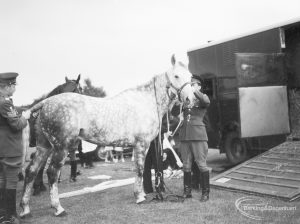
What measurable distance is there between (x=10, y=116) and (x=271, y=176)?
14.8 ft

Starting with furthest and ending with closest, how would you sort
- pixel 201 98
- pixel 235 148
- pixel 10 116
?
pixel 235 148 < pixel 201 98 < pixel 10 116

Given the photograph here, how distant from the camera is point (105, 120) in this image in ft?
16.9

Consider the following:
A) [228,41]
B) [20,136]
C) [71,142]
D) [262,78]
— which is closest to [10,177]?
[20,136]

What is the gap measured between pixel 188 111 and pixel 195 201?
4.93ft

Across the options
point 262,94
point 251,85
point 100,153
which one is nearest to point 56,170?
point 251,85

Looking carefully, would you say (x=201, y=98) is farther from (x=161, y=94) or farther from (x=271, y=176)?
(x=271, y=176)

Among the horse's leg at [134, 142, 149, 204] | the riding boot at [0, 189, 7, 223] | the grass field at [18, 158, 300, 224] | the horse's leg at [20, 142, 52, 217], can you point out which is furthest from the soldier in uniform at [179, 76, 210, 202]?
the riding boot at [0, 189, 7, 223]

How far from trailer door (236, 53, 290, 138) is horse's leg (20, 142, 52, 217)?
442 cm

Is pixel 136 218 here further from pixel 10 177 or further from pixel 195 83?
pixel 195 83

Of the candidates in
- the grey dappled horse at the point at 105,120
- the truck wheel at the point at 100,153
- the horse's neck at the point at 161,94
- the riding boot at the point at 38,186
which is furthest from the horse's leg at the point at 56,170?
the truck wheel at the point at 100,153

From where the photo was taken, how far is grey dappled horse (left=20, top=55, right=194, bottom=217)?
4.88 m

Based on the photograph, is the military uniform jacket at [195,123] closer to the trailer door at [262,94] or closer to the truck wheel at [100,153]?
the trailer door at [262,94]

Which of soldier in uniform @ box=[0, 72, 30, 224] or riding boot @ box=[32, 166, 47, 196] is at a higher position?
soldier in uniform @ box=[0, 72, 30, 224]

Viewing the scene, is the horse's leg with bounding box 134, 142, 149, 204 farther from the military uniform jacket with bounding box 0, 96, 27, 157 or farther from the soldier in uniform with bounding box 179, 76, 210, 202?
the military uniform jacket with bounding box 0, 96, 27, 157
